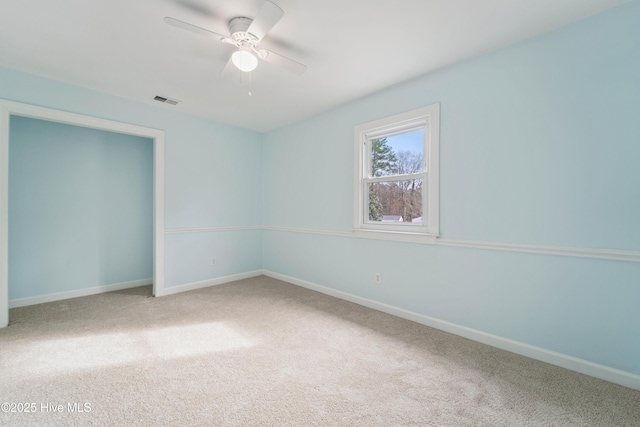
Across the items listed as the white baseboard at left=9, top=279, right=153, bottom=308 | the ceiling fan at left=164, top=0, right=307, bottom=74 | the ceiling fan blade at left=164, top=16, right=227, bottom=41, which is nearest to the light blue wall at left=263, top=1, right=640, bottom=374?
the ceiling fan at left=164, top=0, right=307, bottom=74

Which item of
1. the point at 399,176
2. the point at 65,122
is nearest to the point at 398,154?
the point at 399,176

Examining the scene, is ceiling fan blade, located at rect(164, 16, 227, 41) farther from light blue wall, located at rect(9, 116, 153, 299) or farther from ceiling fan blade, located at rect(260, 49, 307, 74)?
light blue wall, located at rect(9, 116, 153, 299)

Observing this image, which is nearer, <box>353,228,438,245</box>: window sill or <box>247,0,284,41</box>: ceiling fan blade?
<box>247,0,284,41</box>: ceiling fan blade

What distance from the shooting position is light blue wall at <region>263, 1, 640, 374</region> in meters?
1.82

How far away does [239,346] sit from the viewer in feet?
7.69

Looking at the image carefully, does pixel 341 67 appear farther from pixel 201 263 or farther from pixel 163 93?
pixel 201 263

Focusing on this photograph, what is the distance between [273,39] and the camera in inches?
86.1

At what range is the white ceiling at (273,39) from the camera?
183cm

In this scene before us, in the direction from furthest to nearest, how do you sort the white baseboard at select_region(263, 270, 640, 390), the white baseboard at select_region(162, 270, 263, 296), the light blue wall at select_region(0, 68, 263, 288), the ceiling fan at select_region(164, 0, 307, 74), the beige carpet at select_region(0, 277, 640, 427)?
the white baseboard at select_region(162, 270, 263, 296) < the light blue wall at select_region(0, 68, 263, 288) < the white baseboard at select_region(263, 270, 640, 390) < the ceiling fan at select_region(164, 0, 307, 74) < the beige carpet at select_region(0, 277, 640, 427)

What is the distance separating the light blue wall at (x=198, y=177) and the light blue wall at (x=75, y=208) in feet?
2.56

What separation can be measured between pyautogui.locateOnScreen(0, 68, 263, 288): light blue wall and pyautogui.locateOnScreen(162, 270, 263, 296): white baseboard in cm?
6

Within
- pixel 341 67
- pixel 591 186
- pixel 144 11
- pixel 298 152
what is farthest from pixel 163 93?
pixel 591 186

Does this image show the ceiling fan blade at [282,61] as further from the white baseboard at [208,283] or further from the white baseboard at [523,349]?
the white baseboard at [208,283]

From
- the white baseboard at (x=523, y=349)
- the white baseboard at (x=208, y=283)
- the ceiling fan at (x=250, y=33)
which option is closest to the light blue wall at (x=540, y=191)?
the white baseboard at (x=523, y=349)
